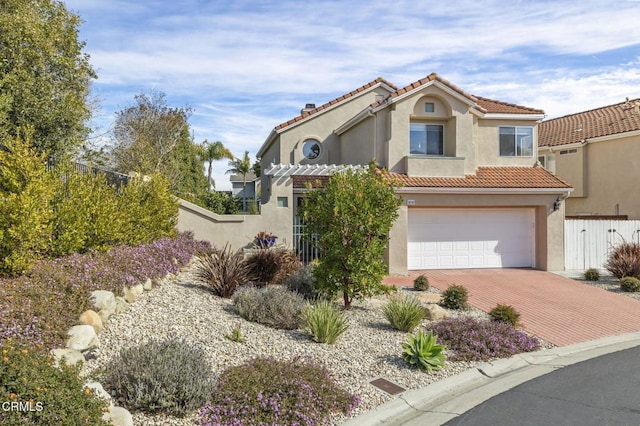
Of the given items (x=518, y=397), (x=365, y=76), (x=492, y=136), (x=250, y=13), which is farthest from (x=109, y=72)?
(x=518, y=397)

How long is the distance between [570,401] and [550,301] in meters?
7.29

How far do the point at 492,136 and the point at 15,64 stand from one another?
17479 mm

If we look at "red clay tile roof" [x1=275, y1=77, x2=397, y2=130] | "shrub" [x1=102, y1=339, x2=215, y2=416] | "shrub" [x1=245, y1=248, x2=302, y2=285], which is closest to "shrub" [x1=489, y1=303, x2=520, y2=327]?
"shrub" [x1=245, y1=248, x2=302, y2=285]

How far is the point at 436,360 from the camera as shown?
24.4 ft

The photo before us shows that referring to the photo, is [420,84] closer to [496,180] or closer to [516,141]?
[496,180]

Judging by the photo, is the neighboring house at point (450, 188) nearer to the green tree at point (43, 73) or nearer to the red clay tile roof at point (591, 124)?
the green tree at point (43, 73)

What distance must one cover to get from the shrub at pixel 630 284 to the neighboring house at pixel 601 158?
9.77 m

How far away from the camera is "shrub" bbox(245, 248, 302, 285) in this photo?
11.8 meters

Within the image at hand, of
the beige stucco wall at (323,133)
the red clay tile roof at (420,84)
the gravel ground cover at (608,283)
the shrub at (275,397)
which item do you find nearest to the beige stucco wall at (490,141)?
the red clay tile roof at (420,84)

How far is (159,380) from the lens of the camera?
538 cm

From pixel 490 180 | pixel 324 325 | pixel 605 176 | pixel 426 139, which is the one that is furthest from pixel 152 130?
pixel 605 176

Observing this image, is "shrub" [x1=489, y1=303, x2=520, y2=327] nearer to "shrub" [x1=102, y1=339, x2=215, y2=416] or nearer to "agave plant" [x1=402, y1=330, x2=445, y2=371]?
"agave plant" [x1=402, y1=330, x2=445, y2=371]

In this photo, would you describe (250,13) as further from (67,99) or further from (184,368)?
(184,368)

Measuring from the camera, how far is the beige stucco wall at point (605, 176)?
81.1ft
